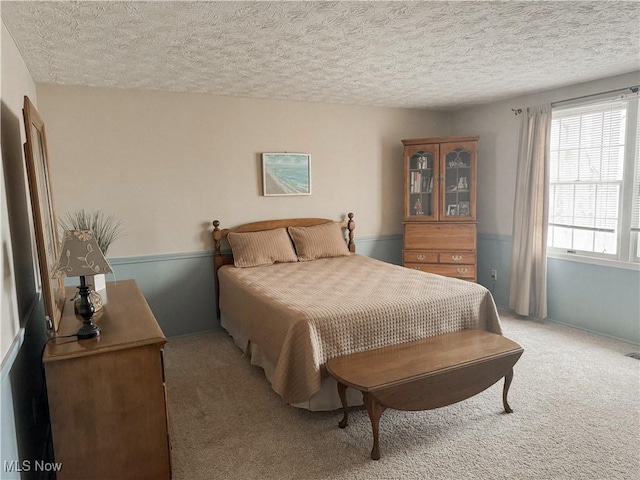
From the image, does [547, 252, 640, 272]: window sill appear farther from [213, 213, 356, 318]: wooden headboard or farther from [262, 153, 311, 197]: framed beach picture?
[262, 153, 311, 197]: framed beach picture

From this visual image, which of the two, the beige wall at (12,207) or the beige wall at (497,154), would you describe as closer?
the beige wall at (12,207)

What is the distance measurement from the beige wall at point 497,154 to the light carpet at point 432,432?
1.93 metres

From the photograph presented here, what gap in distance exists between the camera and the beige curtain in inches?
166

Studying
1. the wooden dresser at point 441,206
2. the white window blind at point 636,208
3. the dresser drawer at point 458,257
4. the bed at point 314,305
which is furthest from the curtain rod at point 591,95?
the bed at point 314,305

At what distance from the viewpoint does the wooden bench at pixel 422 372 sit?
222cm

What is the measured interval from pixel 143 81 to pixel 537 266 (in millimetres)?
4033

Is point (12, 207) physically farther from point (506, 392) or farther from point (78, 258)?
point (506, 392)

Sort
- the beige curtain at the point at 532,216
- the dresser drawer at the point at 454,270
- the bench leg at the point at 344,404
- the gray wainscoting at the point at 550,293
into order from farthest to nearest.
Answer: the dresser drawer at the point at 454,270, the beige curtain at the point at 532,216, the gray wainscoting at the point at 550,293, the bench leg at the point at 344,404

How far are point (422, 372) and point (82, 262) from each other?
1.76 m

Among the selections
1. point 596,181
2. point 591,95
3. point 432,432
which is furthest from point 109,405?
point 591,95

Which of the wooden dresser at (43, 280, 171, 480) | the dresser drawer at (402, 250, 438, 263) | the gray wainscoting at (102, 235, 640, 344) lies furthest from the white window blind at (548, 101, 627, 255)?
the wooden dresser at (43, 280, 171, 480)

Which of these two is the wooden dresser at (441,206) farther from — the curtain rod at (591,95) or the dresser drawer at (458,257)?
the curtain rod at (591,95)

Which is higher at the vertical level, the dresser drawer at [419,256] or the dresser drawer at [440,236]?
the dresser drawer at [440,236]

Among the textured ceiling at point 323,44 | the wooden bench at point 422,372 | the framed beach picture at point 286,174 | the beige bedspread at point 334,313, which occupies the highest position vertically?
the textured ceiling at point 323,44
